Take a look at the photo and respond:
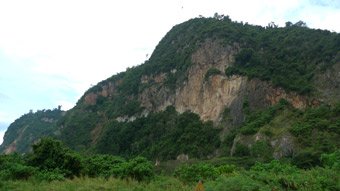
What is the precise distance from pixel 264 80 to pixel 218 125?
34.5 feet

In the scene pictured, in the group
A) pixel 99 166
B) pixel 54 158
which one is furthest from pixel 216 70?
pixel 54 158

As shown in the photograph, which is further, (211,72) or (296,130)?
(211,72)

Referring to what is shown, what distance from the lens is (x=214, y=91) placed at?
277 feet

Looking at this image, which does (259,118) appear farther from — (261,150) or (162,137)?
(162,137)

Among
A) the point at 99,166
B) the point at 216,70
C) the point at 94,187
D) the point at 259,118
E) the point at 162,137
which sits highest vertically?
the point at 216,70

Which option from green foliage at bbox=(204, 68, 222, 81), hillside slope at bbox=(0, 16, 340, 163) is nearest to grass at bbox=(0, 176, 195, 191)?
hillside slope at bbox=(0, 16, 340, 163)

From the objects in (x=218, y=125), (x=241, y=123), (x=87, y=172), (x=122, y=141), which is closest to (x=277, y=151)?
(x=241, y=123)

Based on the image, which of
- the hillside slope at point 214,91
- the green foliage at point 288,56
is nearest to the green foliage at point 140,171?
the hillside slope at point 214,91

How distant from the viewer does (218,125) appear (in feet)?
265

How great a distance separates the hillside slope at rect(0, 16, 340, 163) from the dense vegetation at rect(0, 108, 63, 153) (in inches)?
1394

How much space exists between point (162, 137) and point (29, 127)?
80.0 metres

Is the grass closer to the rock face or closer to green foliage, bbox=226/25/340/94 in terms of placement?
the rock face

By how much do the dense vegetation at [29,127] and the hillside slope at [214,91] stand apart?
116ft

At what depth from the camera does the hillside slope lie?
7462 cm
